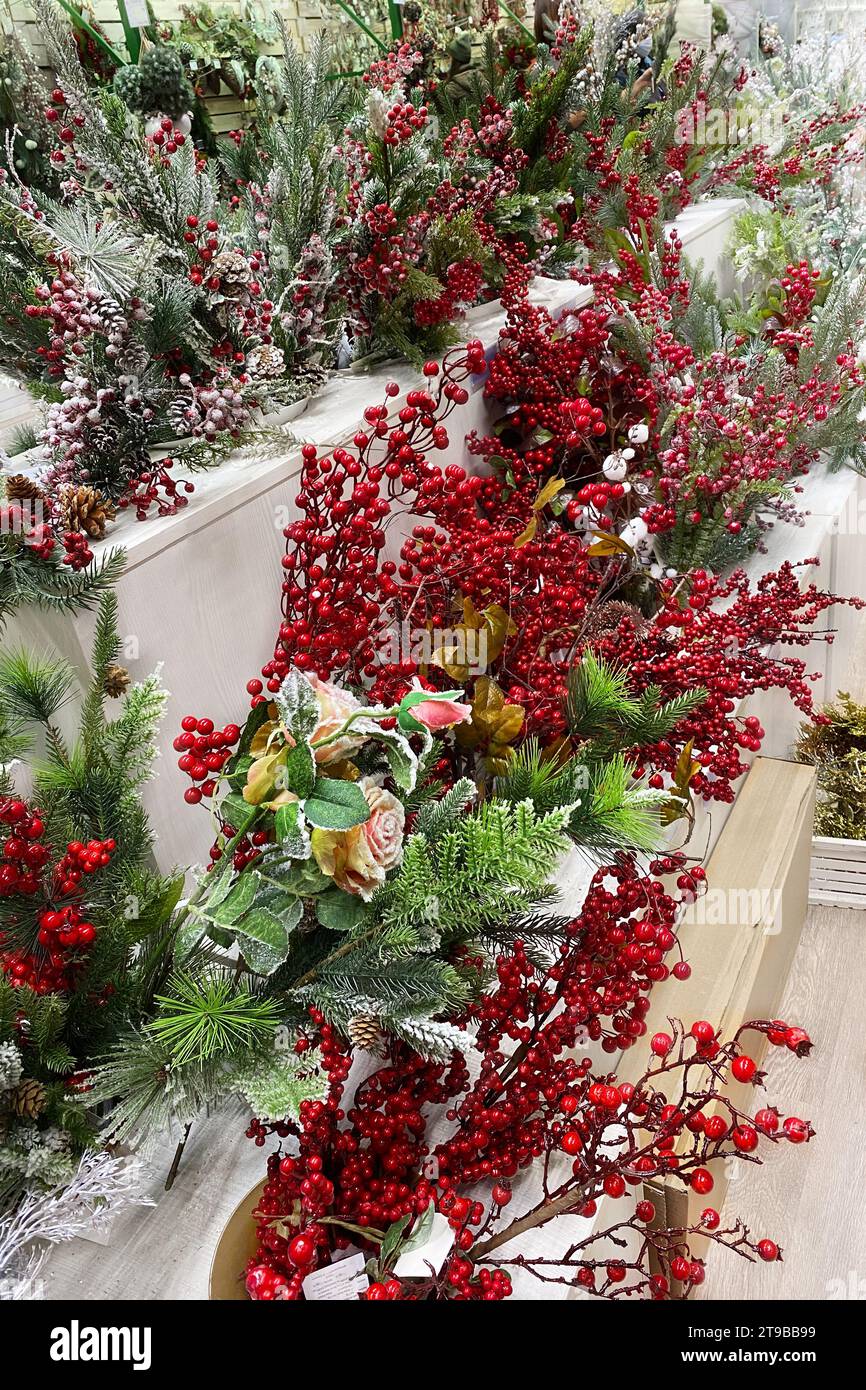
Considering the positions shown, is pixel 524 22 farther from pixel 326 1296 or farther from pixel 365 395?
pixel 326 1296

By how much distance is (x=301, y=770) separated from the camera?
1.99 feet

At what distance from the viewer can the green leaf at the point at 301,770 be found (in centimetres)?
61

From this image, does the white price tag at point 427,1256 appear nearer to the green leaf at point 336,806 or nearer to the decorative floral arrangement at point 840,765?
the green leaf at point 336,806

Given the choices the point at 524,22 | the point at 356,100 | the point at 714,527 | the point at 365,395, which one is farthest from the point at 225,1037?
the point at 524,22

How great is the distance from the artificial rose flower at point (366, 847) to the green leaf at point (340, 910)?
3 centimetres

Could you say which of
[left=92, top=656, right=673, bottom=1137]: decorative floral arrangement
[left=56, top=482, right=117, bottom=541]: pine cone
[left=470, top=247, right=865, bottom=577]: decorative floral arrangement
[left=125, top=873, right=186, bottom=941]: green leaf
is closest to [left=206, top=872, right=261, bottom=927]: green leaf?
[left=92, top=656, right=673, bottom=1137]: decorative floral arrangement

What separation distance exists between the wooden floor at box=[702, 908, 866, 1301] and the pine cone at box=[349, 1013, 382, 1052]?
0.84m

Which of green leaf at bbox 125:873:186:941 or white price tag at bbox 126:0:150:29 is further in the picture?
white price tag at bbox 126:0:150:29

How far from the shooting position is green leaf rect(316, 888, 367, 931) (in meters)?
0.66

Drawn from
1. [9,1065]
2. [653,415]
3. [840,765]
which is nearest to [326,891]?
[9,1065]

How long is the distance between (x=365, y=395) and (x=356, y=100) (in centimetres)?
58

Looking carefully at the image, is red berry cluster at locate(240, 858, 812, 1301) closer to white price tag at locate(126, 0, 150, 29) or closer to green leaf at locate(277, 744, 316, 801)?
green leaf at locate(277, 744, 316, 801)
